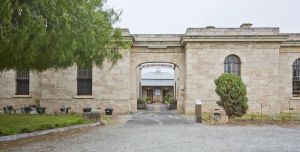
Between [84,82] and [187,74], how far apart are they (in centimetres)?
683

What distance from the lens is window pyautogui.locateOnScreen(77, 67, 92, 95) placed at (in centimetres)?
2481

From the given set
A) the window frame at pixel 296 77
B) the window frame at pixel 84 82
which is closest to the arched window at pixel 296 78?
the window frame at pixel 296 77

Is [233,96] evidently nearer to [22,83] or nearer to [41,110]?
[41,110]

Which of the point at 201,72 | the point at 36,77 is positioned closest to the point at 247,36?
the point at 201,72

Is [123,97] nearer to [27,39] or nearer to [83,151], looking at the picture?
[83,151]

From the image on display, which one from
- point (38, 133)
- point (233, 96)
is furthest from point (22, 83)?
point (233, 96)

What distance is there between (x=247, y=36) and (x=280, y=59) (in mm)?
3912

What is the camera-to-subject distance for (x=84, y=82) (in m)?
24.9

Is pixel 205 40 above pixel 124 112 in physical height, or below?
above

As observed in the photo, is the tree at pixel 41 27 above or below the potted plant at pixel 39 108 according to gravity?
above

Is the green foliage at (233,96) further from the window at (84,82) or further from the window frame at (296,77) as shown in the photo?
the window frame at (296,77)

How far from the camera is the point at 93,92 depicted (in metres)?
24.5

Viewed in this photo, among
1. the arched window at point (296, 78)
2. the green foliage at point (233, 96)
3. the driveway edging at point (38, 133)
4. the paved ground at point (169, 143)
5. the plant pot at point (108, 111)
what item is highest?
the arched window at point (296, 78)

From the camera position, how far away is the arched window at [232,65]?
24312 millimetres
